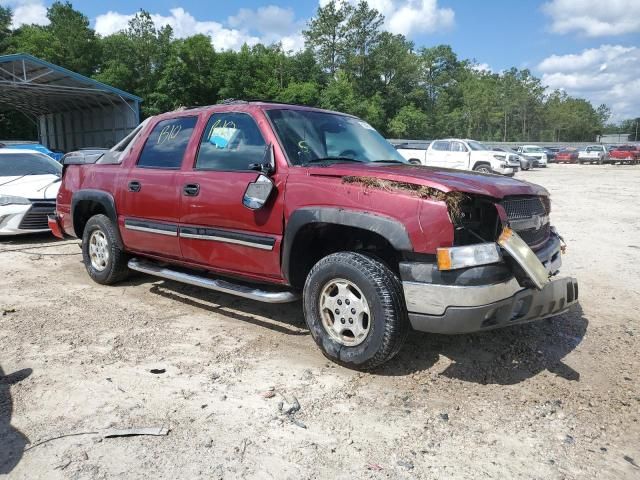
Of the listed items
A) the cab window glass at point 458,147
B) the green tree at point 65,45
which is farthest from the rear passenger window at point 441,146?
the green tree at point 65,45

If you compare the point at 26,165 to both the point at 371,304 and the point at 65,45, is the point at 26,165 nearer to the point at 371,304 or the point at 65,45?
the point at 371,304

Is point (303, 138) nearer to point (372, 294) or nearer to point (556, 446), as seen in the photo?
point (372, 294)

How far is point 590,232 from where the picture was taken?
350 inches

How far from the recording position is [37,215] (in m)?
8.02

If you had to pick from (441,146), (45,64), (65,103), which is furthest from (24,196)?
(65,103)

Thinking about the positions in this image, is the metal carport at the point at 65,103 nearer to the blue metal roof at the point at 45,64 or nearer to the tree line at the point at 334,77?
the blue metal roof at the point at 45,64

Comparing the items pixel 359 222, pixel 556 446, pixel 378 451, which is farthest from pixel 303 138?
pixel 556 446

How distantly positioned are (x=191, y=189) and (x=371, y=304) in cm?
195

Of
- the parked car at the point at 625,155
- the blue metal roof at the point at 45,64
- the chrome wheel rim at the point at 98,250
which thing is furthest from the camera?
the parked car at the point at 625,155

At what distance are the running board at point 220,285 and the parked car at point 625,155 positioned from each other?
152 feet

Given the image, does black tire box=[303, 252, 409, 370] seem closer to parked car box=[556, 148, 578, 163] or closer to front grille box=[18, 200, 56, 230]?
front grille box=[18, 200, 56, 230]

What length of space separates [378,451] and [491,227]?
5.04 ft

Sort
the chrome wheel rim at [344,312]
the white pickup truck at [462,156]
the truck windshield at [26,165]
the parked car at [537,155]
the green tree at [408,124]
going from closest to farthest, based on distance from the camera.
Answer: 1. the chrome wheel rim at [344,312]
2. the truck windshield at [26,165]
3. the white pickup truck at [462,156]
4. the parked car at [537,155]
5. the green tree at [408,124]

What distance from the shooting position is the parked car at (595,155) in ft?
146
